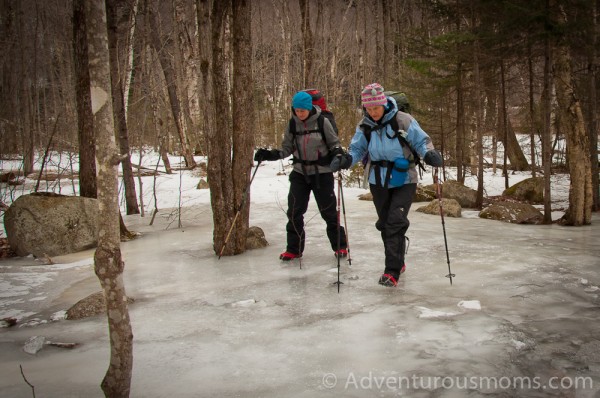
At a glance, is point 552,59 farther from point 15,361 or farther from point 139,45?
point 139,45

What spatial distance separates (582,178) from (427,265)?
517 cm

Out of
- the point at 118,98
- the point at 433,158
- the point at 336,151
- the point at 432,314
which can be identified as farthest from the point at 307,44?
the point at 432,314

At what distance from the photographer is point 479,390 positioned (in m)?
3.04

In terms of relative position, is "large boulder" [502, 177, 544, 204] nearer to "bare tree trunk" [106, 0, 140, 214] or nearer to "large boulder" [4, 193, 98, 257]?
"bare tree trunk" [106, 0, 140, 214]

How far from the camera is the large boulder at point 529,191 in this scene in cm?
1484

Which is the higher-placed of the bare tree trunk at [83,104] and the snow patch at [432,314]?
the bare tree trunk at [83,104]

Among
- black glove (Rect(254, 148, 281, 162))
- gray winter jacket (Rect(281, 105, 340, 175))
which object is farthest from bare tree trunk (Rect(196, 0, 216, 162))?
gray winter jacket (Rect(281, 105, 340, 175))

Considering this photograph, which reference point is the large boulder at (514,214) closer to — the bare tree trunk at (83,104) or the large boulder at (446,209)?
the large boulder at (446,209)

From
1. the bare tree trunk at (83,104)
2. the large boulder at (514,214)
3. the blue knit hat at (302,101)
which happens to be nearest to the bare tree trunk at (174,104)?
the bare tree trunk at (83,104)

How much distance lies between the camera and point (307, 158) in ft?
20.4

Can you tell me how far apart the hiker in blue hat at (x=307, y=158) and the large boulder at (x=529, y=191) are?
10.7 metres

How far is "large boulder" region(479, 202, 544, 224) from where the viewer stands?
10203mm

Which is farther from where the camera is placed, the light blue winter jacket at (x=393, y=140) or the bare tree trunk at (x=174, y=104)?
the bare tree trunk at (x=174, y=104)

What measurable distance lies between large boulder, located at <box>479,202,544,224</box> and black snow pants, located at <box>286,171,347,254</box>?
5.42 metres
